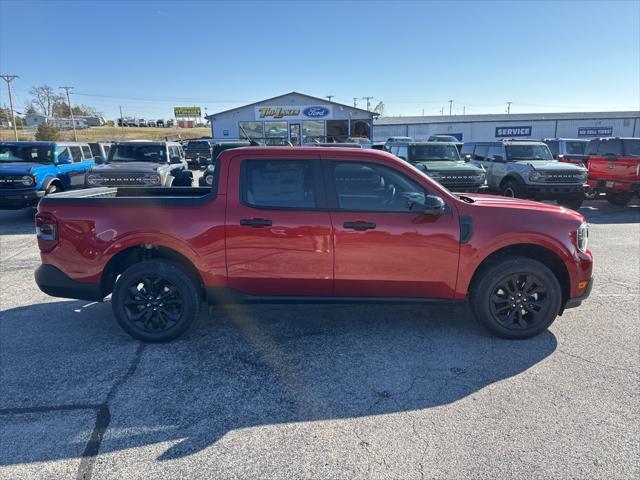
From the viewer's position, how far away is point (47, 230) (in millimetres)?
3896

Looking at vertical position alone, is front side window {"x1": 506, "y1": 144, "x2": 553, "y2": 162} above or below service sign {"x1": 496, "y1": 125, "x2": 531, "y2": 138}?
below

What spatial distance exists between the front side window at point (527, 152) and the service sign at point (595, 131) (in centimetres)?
4151

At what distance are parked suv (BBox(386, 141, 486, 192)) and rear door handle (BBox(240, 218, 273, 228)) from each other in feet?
28.8

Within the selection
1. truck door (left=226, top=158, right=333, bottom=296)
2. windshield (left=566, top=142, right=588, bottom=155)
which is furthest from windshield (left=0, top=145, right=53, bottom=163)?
windshield (left=566, top=142, right=588, bottom=155)

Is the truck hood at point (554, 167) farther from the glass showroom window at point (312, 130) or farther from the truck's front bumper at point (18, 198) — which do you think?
the glass showroom window at point (312, 130)

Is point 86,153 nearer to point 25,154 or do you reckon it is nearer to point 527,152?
point 25,154

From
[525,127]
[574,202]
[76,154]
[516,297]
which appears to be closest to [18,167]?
[76,154]

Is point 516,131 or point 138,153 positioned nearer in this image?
point 138,153

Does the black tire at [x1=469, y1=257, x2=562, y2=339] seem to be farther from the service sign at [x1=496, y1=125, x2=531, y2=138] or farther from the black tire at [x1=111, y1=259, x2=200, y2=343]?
the service sign at [x1=496, y1=125, x2=531, y2=138]

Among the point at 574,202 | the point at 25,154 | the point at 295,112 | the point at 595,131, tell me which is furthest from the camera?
the point at 595,131

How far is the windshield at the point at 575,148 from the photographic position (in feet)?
60.6

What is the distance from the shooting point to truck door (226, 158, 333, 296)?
3.77m

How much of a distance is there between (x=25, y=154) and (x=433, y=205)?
11.9 metres

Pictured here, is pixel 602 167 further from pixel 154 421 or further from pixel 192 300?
pixel 154 421
